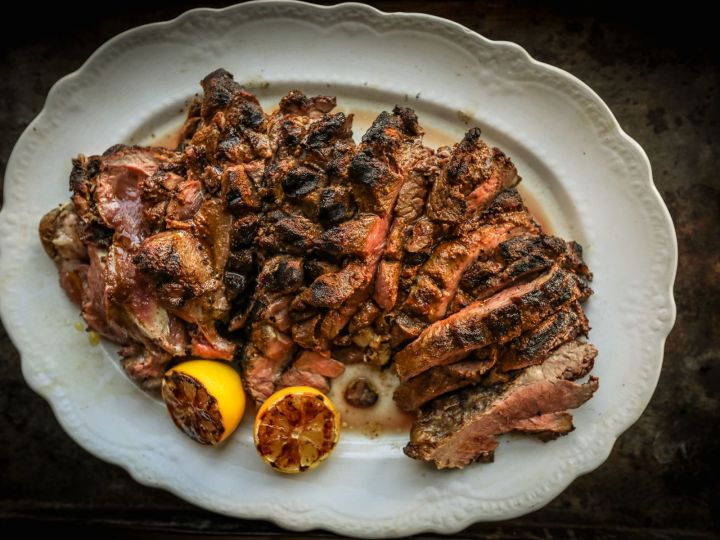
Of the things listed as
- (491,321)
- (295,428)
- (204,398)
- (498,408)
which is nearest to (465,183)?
(491,321)

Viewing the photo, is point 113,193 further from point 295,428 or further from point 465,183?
point 465,183

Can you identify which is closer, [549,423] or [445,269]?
[445,269]

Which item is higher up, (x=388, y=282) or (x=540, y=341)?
(x=388, y=282)

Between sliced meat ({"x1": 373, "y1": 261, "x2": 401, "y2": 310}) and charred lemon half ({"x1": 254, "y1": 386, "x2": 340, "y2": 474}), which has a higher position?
sliced meat ({"x1": 373, "y1": 261, "x2": 401, "y2": 310})

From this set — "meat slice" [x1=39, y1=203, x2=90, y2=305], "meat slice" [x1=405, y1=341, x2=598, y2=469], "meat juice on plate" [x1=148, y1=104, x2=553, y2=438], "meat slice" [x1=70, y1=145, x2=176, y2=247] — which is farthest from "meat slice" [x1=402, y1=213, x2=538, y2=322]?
"meat slice" [x1=39, y1=203, x2=90, y2=305]

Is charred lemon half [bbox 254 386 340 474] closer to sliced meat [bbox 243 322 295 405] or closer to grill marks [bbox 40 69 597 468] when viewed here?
sliced meat [bbox 243 322 295 405]

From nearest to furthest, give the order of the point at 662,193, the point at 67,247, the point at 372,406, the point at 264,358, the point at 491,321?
the point at 491,321
the point at 264,358
the point at 67,247
the point at 372,406
the point at 662,193

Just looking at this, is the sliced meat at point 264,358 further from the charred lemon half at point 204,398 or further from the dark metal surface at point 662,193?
the dark metal surface at point 662,193
